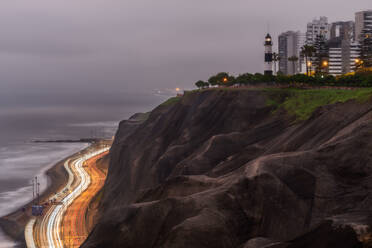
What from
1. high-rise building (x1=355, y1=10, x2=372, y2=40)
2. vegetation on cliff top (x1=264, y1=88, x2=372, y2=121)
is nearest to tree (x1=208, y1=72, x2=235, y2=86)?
vegetation on cliff top (x1=264, y1=88, x2=372, y2=121)

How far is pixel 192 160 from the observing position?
4962 cm

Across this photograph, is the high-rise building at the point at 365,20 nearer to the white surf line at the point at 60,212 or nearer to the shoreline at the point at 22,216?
the white surf line at the point at 60,212

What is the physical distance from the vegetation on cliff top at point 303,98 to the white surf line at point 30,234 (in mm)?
40787

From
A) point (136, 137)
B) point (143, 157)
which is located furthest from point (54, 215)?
point (136, 137)

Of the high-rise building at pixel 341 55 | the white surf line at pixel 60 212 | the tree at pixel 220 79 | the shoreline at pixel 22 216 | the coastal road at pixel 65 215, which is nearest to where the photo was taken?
the white surf line at pixel 60 212

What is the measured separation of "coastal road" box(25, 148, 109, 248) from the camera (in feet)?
194

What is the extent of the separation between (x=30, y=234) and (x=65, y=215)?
30.3ft

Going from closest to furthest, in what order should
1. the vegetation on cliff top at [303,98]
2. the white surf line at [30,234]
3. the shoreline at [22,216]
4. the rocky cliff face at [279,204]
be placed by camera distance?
the rocky cliff face at [279,204], the vegetation on cliff top at [303,98], the white surf line at [30,234], the shoreline at [22,216]

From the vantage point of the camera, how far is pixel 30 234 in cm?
6119

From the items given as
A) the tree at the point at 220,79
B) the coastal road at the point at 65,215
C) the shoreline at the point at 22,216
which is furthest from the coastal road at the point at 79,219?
the tree at the point at 220,79

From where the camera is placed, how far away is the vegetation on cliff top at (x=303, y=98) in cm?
5386

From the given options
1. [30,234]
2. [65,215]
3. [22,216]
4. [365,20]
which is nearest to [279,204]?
[30,234]

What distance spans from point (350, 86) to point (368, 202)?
136 ft

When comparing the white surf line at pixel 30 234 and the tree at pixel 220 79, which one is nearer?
the white surf line at pixel 30 234
